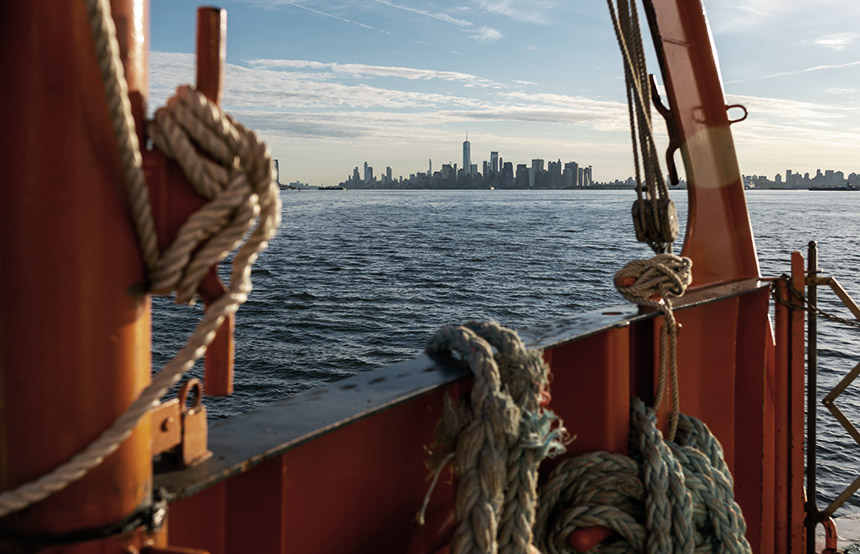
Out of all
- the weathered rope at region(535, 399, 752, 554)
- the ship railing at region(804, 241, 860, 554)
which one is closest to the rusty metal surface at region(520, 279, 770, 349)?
the weathered rope at region(535, 399, 752, 554)

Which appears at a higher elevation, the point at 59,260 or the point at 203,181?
the point at 203,181

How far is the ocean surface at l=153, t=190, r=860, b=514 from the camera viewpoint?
14.5 m

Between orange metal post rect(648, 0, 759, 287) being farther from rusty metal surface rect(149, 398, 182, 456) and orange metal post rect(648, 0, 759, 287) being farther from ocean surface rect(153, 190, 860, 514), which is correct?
ocean surface rect(153, 190, 860, 514)

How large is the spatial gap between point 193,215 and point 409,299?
71.5 ft

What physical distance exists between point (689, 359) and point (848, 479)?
945cm

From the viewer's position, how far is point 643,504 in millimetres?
2055

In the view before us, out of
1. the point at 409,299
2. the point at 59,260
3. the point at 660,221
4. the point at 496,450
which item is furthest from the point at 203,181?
the point at 409,299

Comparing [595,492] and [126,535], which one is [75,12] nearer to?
[126,535]

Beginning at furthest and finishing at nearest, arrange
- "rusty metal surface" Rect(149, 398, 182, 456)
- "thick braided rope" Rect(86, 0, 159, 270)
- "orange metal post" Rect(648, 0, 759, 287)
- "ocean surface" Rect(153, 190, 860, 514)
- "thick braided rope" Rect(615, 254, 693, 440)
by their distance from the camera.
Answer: "ocean surface" Rect(153, 190, 860, 514)
"orange metal post" Rect(648, 0, 759, 287)
"thick braided rope" Rect(615, 254, 693, 440)
"rusty metal surface" Rect(149, 398, 182, 456)
"thick braided rope" Rect(86, 0, 159, 270)

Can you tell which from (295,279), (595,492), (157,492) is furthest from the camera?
(295,279)

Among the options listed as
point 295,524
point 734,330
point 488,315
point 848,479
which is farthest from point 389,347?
point 295,524

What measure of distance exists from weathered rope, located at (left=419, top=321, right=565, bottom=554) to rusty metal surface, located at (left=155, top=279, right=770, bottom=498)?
0.10 metres

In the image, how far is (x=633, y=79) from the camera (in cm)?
276

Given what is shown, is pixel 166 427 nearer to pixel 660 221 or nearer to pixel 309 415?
pixel 309 415
